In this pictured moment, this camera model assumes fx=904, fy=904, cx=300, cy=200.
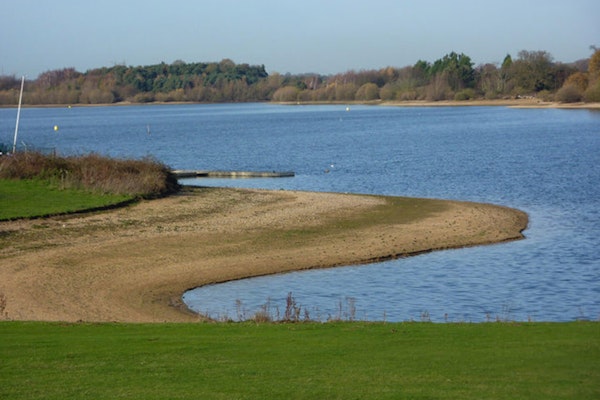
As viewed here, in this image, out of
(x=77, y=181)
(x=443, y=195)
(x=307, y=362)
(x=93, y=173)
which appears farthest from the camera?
(x=443, y=195)

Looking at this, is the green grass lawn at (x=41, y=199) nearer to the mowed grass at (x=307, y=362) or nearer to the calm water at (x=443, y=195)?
the calm water at (x=443, y=195)

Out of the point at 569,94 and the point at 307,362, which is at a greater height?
the point at 569,94

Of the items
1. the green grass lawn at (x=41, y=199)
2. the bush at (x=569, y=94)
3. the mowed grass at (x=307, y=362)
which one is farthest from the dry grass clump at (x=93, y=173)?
the bush at (x=569, y=94)

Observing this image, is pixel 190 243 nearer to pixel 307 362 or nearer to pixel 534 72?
pixel 307 362

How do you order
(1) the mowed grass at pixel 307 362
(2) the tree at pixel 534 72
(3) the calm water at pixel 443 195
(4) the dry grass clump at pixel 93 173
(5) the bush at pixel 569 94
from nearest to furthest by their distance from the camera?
(1) the mowed grass at pixel 307 362
(3) the calm water at pixel 443 195
(4) the dry grass clump at pixel 93 173
(5) the bush at pixel 569 94
(2) the tree at pixel 534 72

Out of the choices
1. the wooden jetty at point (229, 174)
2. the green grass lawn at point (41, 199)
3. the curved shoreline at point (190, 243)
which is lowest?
the wooden jetty at point (229, 174)

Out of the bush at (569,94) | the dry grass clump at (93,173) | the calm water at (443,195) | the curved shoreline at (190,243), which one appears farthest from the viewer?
the bush at (569,94)

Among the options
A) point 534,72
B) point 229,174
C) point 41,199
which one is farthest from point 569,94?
point 41,199

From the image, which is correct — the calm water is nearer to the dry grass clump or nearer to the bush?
the dry grass clump

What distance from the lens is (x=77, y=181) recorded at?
37.0m

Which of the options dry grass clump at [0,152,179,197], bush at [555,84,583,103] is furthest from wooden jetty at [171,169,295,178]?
bush at [555,84,583,103]

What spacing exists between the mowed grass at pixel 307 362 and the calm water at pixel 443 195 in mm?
5165

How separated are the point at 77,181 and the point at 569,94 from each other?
134822 millimetres

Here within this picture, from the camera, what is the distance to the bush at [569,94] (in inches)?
6158
